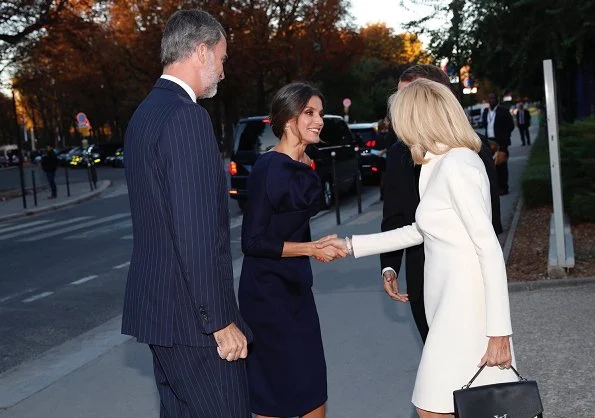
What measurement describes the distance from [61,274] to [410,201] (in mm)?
8578

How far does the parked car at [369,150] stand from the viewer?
22.4 metres

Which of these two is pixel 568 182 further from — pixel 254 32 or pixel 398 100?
pixel 254 32

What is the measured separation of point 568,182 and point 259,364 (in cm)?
869

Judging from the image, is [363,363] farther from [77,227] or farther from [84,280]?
[77,227]

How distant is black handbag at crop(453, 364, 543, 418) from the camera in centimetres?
297

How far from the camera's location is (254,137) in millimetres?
17094

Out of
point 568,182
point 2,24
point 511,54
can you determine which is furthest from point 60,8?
point 568,182

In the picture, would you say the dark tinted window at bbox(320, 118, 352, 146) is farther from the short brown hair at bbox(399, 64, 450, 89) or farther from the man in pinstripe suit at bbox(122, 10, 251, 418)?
the man in pinstripe suit at bbox(122, 10, 251, 418)

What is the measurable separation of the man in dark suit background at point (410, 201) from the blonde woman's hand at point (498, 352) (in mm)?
801

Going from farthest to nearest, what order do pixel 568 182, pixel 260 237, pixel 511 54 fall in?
pixel 511 54
pixel 568 182
pixel 260 237

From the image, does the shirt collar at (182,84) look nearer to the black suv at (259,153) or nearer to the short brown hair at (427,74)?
the short brown hair at (427,74)

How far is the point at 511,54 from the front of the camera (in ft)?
44.4

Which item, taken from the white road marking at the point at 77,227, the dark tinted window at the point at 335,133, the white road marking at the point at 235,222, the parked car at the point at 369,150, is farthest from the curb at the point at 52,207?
the dark tinted window at the point at 335,133

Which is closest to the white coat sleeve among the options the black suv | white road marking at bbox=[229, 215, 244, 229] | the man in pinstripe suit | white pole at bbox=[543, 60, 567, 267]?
the man in pinstripe suit
